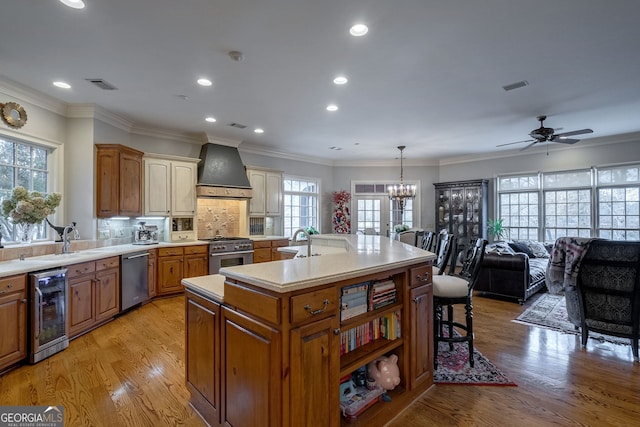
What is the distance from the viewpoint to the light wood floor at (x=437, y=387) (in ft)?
6.81

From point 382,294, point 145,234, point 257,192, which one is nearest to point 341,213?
point 257,192

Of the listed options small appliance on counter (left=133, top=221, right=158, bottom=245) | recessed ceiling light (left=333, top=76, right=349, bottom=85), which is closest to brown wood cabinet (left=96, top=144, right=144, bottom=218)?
→ small appliance on counter (left=133, top=221, right=158, bottom=245)

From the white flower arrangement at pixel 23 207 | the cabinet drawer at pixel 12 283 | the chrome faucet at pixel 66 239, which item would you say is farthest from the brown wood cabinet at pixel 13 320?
the chrome faucet at pixel 66 239

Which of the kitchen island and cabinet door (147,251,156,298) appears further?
cabinet door (147,251,156,298)

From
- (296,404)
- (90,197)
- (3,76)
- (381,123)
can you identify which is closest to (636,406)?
(296,404)

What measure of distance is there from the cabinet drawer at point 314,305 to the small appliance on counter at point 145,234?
4.41 meters

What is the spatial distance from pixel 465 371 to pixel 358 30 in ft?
10.2

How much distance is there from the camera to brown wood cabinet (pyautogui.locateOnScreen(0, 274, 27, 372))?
262 centimetres

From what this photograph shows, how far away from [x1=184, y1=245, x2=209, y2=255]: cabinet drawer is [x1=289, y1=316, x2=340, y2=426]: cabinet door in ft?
13.8

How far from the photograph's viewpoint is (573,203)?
21.3 ft

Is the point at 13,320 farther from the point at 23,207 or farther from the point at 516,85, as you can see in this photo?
the point at 516,85

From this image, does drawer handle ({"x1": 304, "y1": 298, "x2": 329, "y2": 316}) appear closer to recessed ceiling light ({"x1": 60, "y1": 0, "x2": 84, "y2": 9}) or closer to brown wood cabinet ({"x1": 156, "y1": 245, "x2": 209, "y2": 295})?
recessed ceiling light ({"x1": 60, "y1": 0, "x2": 84, "y2": 9})

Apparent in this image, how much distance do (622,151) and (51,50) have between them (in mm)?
9032

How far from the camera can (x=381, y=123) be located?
201 inches
